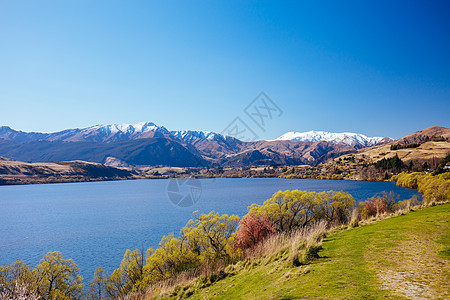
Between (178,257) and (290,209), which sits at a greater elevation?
(290,209)

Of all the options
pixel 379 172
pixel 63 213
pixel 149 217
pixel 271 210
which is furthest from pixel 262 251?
pixel 379 172

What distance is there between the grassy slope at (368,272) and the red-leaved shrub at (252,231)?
42.3ft

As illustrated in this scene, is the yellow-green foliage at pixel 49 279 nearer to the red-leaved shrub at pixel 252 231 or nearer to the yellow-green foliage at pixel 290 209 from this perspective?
the red-leaved shrub at pixel 252 231

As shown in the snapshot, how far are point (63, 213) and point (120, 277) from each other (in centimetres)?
6165

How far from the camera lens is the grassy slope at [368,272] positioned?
6586mm

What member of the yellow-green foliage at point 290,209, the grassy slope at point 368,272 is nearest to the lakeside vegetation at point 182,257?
the yellow-green foliage at point 290,209

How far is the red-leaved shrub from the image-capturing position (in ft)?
84.3

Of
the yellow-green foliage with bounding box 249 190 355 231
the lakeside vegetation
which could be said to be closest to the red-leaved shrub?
the lakeside vegetation

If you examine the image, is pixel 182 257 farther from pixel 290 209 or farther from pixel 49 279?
pixel 290 209

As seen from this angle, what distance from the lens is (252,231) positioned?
2600 centimetres

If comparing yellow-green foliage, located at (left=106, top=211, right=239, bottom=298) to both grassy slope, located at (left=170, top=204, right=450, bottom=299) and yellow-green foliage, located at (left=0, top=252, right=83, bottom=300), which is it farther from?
grassy slope, located at (left=170, top=204, right=450, bottom=299)

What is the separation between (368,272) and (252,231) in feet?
61.5

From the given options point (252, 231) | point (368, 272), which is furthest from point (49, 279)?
point (368, 272)

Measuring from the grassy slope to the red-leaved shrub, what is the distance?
12.9m
